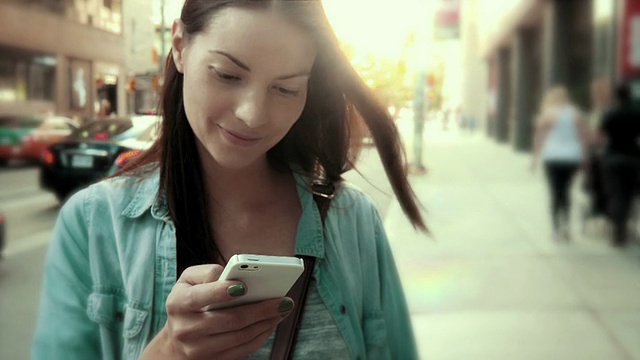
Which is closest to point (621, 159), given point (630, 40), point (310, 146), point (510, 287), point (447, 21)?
point (510, 287)

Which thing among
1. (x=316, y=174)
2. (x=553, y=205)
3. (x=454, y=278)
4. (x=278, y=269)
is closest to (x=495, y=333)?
(x=454, y=278)

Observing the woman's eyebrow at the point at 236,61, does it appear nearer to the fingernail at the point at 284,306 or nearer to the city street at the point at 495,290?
the fingernail at the point at 284,306

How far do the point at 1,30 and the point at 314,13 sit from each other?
0.58 m

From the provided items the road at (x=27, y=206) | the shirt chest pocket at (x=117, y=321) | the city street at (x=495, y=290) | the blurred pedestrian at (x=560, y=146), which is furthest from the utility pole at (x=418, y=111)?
the blurred pedestrian at (x=560, y=146)

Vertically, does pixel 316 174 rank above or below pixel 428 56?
below

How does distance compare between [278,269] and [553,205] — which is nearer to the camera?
[278,269]

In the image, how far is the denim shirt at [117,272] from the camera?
1.00 m

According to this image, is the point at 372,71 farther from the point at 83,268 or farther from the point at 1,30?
the point at 1,30

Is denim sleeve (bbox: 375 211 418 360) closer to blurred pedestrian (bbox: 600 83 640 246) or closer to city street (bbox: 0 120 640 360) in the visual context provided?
city street (bbox: 0 120 640 360)

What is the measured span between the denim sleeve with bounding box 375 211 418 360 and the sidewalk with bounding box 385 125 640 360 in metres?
0.66

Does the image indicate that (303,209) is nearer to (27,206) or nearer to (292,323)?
(292,323)

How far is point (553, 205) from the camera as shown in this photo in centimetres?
662

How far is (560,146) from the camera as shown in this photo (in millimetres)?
6180

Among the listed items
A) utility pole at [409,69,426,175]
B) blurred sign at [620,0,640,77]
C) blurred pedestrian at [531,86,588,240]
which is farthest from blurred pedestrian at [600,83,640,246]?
utility pole at [409,69,426,175]
